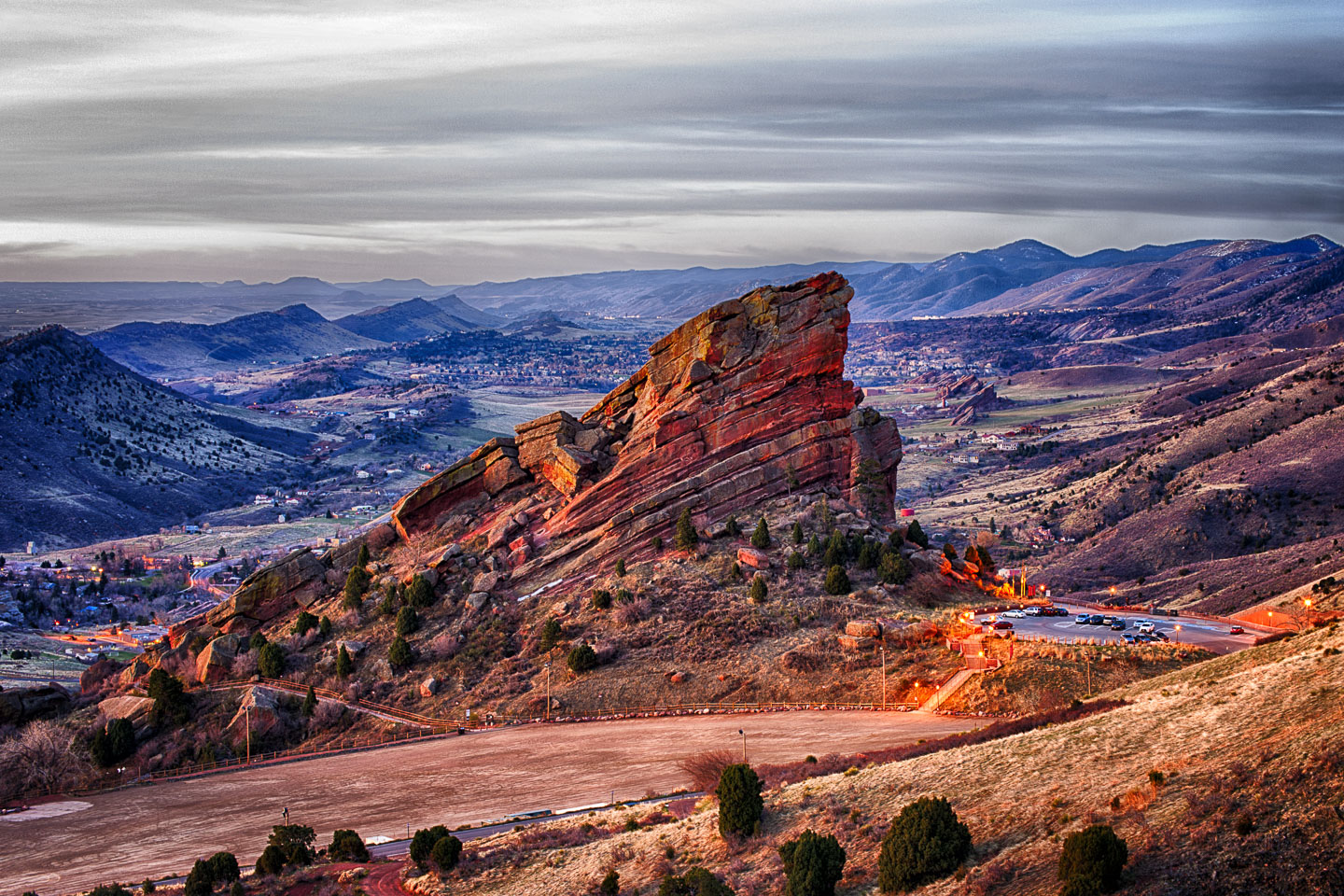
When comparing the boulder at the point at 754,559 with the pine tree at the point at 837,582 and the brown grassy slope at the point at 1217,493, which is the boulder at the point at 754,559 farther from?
the brown grassy slope at the point at 1217,493

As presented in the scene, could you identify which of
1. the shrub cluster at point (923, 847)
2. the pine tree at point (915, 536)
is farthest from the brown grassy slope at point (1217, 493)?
the shrub cluster at point (923, 847)

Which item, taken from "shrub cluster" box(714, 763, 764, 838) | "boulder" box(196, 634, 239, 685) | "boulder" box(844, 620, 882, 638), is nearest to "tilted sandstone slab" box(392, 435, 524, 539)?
"boulder" box(196, 634, 239, 685)

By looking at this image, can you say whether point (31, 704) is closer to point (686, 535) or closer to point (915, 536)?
point (686, 535)

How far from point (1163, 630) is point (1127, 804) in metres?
35.2

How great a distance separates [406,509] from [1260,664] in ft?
180

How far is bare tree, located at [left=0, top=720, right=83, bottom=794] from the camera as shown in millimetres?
58312

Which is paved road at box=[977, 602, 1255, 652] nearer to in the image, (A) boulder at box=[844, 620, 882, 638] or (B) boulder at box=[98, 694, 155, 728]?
(A) boulder at box=[844, 620, 882, 638]

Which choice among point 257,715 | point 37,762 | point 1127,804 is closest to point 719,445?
point 257,715

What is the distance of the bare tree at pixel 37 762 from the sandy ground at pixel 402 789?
4.49 meters

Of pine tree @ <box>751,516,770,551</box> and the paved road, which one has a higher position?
pine tree @ <box>751,516,770,551</box>

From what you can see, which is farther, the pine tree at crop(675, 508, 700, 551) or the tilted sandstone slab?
the tilted sandstone slab

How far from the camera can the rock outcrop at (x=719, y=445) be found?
68.7 m

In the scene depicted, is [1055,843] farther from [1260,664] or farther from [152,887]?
[152,887]

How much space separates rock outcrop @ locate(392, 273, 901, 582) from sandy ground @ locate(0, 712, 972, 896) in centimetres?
1521
